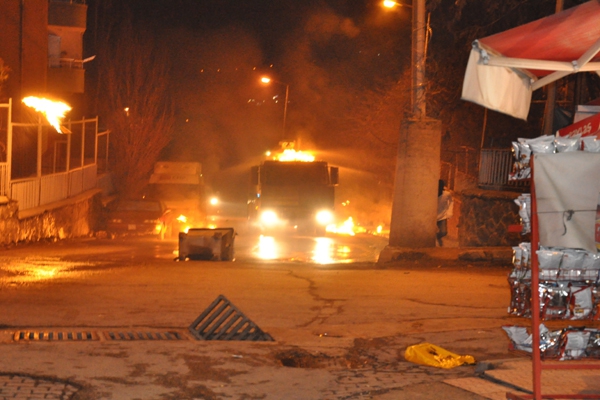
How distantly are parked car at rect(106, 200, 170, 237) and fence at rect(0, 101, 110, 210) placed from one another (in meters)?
1.49

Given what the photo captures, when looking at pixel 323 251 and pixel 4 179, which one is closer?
pixel 4 179

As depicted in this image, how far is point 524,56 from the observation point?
540 cm

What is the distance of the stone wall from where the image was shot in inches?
644

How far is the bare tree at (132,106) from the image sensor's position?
36.8 metres

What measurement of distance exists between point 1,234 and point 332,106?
24.8 m

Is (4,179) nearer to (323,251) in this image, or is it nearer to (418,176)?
(323,251)

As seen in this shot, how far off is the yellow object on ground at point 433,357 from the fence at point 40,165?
485 inches

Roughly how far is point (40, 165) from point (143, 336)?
13118 mm

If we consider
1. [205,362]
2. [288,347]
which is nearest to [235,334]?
[288,347]

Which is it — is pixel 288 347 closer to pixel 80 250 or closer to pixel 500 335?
pixel 500 335

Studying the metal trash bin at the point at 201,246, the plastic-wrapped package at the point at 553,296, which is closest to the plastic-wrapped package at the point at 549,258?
the plastic-wrapped package at the point at 553,296

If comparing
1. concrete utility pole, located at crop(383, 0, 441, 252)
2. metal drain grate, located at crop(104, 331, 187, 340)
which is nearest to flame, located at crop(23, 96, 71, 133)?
concrete utility pole, located at crop(383, 0, 441, 252)

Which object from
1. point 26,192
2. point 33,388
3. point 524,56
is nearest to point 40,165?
point 26,192

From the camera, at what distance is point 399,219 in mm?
13961
